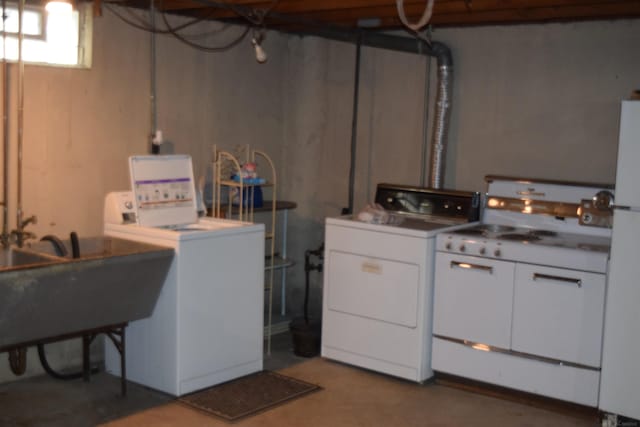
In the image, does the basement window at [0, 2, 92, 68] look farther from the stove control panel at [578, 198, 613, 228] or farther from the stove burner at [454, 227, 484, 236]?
the stove control panel at [578, 198, 613, 228]

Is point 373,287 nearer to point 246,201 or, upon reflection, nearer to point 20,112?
point 246,201

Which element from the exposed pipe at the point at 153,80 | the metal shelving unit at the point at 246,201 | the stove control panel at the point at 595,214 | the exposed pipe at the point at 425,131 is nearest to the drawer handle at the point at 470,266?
the stove control panel at the point at 595,214

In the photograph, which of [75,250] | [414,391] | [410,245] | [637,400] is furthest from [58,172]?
[637,400]

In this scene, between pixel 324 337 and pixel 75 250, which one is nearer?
pixel 75 250

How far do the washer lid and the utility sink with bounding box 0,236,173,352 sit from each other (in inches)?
9.7

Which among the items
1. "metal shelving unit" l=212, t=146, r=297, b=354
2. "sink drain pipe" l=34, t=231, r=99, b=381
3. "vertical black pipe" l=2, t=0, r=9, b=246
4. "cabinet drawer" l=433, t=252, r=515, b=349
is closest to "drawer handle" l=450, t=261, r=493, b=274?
Answer: "cabinet drawer" l=433, t=252, r=515, b=349

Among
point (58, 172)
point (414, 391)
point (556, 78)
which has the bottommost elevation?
point (414, 391)

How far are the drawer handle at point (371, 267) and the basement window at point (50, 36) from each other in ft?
7.02

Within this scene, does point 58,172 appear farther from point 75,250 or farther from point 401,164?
point 401,164

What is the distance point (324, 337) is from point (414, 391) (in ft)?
2.53

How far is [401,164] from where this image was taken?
5789 millimetres

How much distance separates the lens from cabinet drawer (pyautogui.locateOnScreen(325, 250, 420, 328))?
187 inches

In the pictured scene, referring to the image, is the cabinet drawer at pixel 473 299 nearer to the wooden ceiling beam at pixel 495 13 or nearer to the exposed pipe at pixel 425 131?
the exposed pipe at pixel 425 131

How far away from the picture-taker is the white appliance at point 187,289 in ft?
14.4
